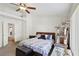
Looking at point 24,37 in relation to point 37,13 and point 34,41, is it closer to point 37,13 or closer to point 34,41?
point 34,41

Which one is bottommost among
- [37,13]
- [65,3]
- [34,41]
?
[34,41]

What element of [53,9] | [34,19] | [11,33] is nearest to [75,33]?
[53,9]

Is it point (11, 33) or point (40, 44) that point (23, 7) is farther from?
point (40, 44)

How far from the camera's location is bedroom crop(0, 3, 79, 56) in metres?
2.18

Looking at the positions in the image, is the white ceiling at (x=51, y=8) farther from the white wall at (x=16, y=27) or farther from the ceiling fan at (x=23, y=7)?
the white wall at (x=16, y=27)

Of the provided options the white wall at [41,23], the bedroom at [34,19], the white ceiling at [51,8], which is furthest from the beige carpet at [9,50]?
the white ceiling at [51,8]

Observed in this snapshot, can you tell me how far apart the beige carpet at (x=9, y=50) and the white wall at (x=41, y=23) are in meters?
0.43

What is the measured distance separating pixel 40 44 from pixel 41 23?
17.5 inches

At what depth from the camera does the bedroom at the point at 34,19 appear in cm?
218

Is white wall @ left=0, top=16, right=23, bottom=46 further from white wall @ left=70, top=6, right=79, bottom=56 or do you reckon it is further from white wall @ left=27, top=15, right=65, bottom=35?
white wall @ left=70, top=6, right=79, bottom=56

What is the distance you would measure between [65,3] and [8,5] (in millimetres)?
1097

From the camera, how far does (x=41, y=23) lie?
93.7 inches

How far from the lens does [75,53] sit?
2.17m

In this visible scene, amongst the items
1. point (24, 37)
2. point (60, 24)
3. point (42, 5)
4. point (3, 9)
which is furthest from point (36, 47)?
point (3, 9)
